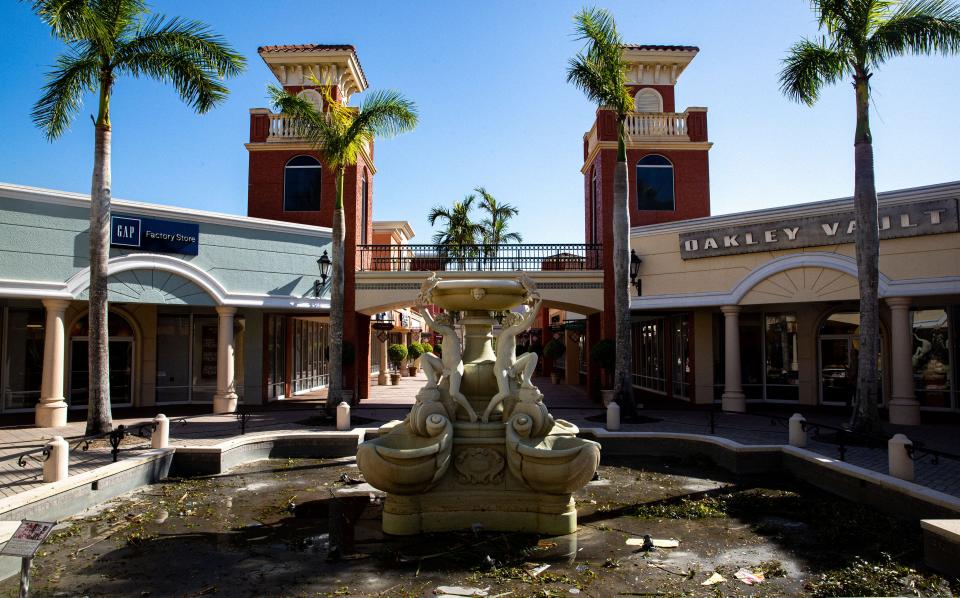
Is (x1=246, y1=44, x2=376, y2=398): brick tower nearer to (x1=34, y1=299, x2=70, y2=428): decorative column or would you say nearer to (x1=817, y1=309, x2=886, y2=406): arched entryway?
(x1=34, y1=299, x2=70, y2=428): decorative column

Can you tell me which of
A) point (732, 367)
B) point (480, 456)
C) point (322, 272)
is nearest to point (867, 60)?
point (732, 367)

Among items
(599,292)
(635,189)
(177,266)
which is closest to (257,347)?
(177,266)

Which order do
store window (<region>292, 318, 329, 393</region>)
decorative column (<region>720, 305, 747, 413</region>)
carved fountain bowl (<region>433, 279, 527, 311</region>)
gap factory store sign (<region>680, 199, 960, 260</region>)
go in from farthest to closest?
store window (<region>292, 318, 329, 393</region>) → decorative column (<region>720, 305, 747, 413</region>) → gap factory store sign (<region>680, 199, 960, 260</region>) → carved fountain bowl (<region>433, 279, 527, 311</region>)

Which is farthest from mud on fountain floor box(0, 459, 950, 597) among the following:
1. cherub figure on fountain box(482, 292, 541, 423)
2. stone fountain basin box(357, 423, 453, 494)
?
cherub figure on fountain box(482, 292, 541, 423)

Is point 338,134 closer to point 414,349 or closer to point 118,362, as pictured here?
point 118,362

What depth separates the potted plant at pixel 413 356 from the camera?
35.0 meters

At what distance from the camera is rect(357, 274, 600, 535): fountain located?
22.7 ft

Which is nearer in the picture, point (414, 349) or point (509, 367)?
point (509, 367)

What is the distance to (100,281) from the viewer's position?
42.6 ft

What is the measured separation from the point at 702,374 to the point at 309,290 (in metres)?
12.8

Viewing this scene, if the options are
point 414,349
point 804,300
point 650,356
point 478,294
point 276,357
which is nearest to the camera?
point 478,294

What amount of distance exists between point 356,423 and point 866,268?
470 inches

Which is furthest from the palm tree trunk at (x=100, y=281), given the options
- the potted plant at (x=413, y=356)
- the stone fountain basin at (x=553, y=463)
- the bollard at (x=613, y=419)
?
the potted plant at (x=413, y=356)

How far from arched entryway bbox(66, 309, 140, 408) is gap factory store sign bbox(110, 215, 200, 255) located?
142 inches
